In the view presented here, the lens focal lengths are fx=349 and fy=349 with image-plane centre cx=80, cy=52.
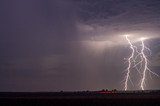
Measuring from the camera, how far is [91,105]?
184 feet

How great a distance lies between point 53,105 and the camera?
56688 mm

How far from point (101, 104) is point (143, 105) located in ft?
24.3

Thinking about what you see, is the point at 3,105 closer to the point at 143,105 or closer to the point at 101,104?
the point at 101,104

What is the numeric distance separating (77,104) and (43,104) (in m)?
5.77

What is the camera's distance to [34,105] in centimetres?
5697

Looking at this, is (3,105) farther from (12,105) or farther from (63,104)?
(63,104)

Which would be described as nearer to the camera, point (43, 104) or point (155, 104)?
point (155, 104)

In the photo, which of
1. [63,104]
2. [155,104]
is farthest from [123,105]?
[63,104]

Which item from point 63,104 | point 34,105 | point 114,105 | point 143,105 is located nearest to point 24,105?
point 34,105

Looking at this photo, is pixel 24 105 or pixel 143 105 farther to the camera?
pixel 24 105

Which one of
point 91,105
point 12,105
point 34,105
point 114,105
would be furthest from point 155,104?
point 12,105

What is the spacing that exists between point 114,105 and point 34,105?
13032mm

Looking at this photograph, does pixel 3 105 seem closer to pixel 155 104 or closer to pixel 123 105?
pixel 123 105

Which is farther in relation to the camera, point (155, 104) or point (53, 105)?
point (53, 105)
